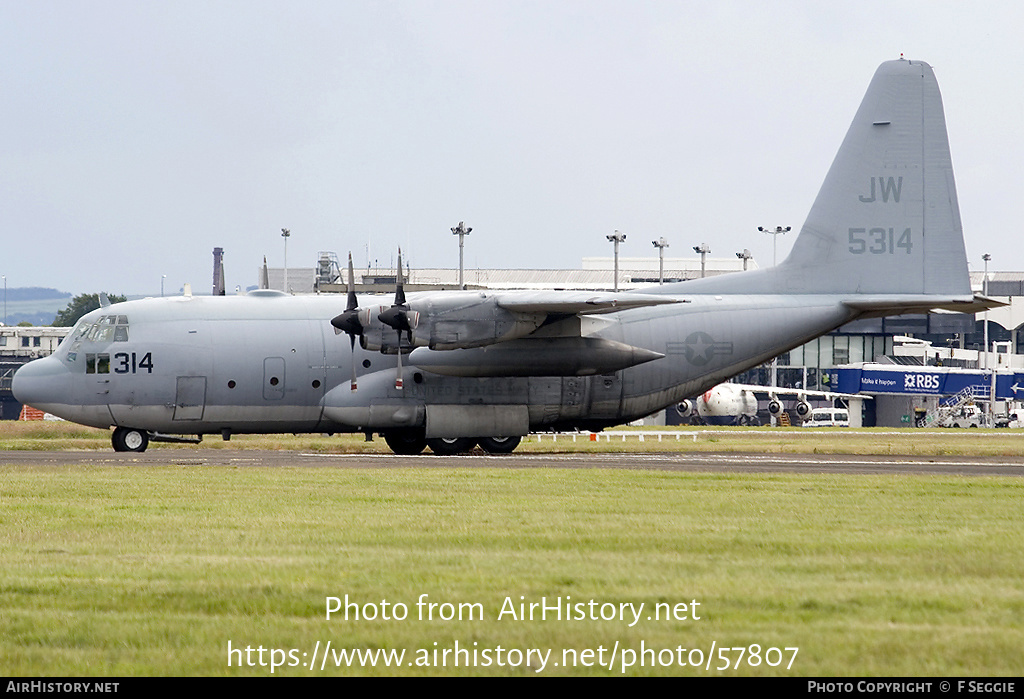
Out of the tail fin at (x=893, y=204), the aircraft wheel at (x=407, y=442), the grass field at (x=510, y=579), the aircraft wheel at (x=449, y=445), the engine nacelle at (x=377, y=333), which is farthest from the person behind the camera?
the tail fin at (x=893, y=204)

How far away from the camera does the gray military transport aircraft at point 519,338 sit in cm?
3450

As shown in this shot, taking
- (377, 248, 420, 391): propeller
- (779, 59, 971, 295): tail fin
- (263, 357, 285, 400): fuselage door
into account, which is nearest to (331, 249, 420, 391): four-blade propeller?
(377, 248, 420, 391): propeller

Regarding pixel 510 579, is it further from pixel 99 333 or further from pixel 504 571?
pixel 99 333

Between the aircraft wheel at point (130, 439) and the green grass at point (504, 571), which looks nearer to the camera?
the green grass at point (504, 571)

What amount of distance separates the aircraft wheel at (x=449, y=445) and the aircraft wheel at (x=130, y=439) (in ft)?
27.1

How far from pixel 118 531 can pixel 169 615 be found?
19.5 ft

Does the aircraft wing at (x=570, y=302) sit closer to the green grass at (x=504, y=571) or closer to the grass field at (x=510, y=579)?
the green grass at (x=504, y=571)

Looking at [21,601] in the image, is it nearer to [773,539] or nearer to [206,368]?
[773,539]

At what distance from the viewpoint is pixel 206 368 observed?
1363 inches

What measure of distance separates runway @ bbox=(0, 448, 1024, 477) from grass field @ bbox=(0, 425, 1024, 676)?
681 cm

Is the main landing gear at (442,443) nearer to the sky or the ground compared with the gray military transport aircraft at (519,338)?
nearer to the ground

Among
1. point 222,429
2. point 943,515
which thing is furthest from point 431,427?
point 943,515

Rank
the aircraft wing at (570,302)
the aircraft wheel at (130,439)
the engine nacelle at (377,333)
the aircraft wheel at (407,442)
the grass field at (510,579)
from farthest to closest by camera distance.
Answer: the aircraft wheel at (407,442), the aircraft wheel at (130,439), the engine nacelle at (377,333), the aircraft wing at (570,302), the grass field at (510,579)

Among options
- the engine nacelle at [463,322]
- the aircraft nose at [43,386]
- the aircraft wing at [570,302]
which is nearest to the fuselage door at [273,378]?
the engine nacelle at [463,322]
